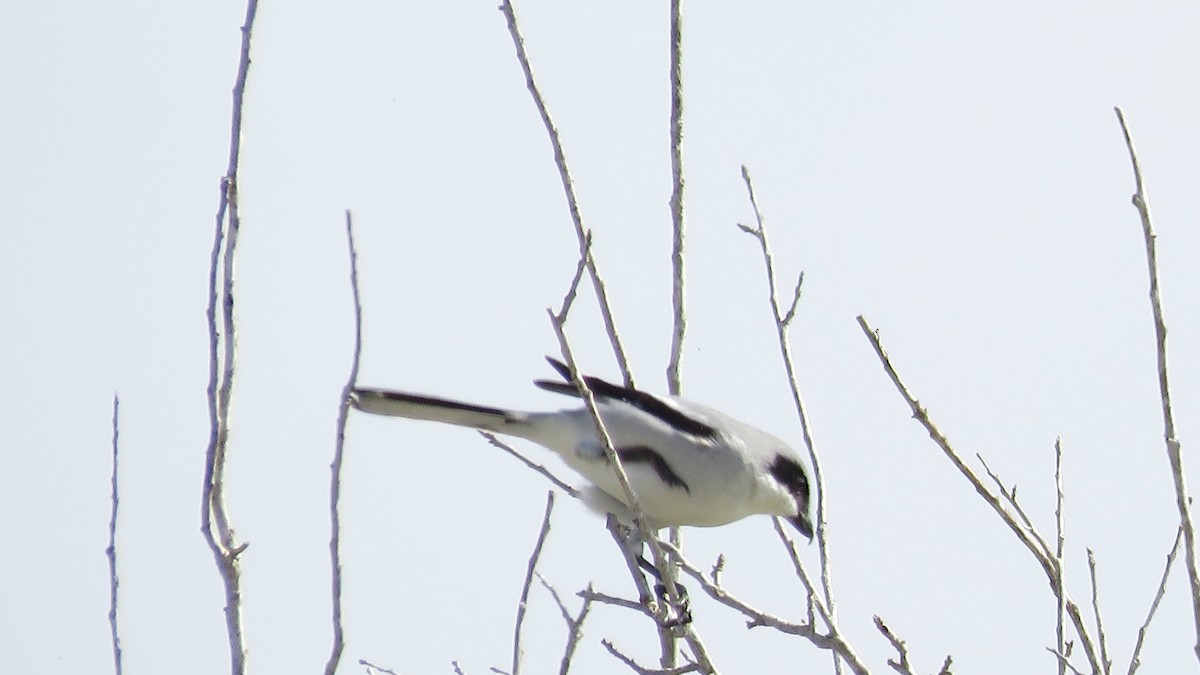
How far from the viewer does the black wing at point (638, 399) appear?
418cm

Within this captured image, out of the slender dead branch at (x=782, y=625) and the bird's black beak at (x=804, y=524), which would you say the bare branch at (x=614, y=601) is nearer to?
the slender dead branch at (x=782, y=625)

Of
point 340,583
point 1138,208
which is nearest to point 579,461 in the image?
point 340,583

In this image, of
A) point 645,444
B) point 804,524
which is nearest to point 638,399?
point 645,444

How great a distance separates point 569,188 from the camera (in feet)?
9.99

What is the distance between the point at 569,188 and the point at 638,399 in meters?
1.28

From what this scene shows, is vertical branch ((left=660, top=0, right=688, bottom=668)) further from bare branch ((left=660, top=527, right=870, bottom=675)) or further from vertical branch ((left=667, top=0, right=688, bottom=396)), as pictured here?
bare branch ((left=660, top=527, right=870, bottom=675))

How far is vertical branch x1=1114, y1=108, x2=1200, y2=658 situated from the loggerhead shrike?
5.96 feet

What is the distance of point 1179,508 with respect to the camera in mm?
2398

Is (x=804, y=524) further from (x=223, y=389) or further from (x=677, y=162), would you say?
(x=223, y=389)

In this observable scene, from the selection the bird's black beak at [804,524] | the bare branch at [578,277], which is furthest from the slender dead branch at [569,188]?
the bird's black beak at [804,524]

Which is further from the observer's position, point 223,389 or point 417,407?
point 417,407

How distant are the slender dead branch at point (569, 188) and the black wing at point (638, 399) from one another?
0.75 meters

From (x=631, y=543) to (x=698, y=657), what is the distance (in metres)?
1.13

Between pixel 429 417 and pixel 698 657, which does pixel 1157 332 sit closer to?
pixel 698 657
